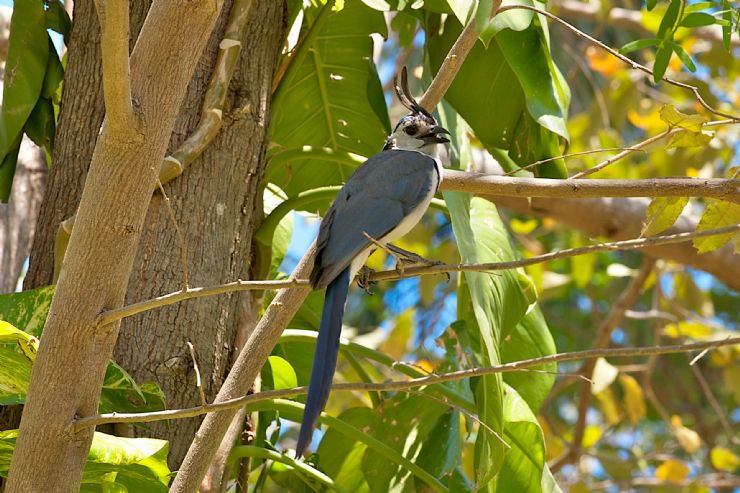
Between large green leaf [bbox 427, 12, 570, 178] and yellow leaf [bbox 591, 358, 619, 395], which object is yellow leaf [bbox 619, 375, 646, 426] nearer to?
yellow leaf [bbox 591, 358, 619, 395]

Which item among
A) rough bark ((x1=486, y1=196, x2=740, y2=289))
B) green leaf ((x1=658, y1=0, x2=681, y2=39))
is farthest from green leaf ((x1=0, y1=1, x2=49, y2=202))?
rough bark ((x1=486, y1=196, x2=740, y2=289))

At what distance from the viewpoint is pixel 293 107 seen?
9.62ft

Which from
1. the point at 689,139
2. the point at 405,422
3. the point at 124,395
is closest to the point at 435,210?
the point at 405,422

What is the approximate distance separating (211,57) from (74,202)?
45 centimetres

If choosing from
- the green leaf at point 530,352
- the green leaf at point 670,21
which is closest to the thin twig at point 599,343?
the green leaf at point 530,352

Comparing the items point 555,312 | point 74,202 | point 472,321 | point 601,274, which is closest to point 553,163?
point 472,321

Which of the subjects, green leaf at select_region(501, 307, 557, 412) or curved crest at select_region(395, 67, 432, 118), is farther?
green leaf at select_region(501, 307, 557, 412)

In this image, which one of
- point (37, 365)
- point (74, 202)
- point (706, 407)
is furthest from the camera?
point (706, 407)

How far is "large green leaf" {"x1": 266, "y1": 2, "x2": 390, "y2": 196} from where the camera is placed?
9.21 ft

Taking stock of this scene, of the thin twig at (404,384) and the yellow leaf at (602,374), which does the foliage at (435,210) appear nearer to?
the thin twig at (404,384)

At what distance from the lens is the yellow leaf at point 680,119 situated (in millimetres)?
1927

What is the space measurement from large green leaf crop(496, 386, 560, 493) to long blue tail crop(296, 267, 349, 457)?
2.03 ft

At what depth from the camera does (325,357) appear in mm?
1824

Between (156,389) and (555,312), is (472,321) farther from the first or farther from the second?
(555,312)
